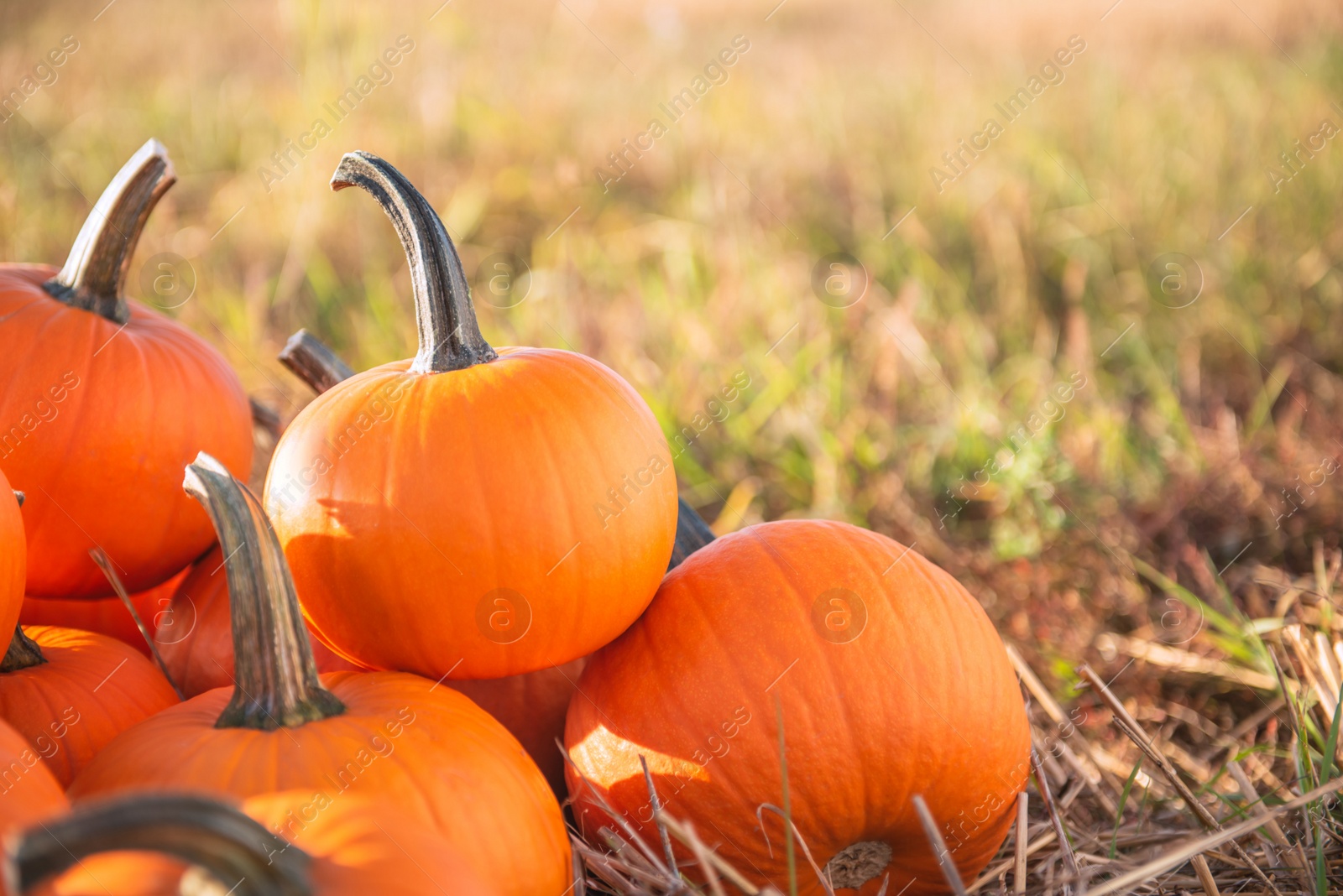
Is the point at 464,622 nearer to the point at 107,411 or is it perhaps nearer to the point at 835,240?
the point at 107,411

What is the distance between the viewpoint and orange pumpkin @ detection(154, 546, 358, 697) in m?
1.52

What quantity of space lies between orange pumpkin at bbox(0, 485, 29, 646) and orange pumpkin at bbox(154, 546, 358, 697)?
0.33 m

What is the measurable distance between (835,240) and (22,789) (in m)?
4.60

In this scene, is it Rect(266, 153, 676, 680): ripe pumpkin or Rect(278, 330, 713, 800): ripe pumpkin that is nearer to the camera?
Rect(266, 153, 676, 680): ripe pumpkin

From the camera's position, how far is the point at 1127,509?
3004 mm

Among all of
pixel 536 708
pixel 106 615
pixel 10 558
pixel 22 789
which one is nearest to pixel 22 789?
pixel 22 789

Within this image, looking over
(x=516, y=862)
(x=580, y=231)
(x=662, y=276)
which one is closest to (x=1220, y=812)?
(x=516, y=862)

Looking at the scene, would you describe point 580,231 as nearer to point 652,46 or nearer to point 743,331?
point 743,331

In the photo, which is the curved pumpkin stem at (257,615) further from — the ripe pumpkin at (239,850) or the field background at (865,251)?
the field background at (865,251)

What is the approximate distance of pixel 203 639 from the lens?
1.54 meters

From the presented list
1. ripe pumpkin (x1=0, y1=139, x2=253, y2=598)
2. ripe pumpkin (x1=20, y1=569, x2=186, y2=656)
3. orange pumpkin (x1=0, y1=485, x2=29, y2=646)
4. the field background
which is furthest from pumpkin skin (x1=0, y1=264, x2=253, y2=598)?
the field background

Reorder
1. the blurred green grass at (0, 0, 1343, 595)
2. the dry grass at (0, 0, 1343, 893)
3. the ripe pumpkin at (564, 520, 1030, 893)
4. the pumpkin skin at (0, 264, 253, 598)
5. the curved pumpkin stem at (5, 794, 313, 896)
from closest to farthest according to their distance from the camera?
1. the curved pumpkin stem at (5, 794, 313, 896)
2. the ripe pumpkin at (564, 520, 1030, 893)
3. the pumpkin skin at (0, 264, 253, 598)
4. the dry grass at (0, 0, 1343, 893)
5. the blurred green grass at (0, 0, 1343, 595)

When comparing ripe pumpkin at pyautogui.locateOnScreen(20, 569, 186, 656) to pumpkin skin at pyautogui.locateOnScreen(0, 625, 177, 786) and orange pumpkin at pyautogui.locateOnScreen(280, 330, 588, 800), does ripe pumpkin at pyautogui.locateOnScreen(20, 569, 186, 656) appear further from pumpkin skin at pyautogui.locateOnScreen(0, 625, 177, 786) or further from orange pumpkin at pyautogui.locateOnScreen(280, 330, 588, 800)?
orange pumpkin at pyautogui.locateOnScreen(280, 330, 588, 800)

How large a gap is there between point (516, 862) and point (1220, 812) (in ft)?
4.43
